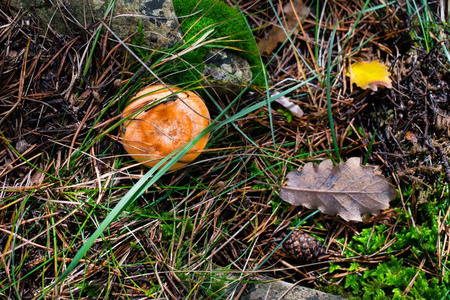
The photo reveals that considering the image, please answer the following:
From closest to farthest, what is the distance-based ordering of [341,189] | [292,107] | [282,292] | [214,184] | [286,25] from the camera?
1. [282,292]
2. [341,189]
3. [214,184]
4. [292,107]
5. [286,25]

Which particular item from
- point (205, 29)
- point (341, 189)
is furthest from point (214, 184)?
point (205, 29)

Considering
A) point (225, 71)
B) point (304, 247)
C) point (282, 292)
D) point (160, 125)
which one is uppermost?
point (225, 71)

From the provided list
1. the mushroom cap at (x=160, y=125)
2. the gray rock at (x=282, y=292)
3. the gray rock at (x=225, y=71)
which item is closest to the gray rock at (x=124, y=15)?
the gray rock at (x=225, y=71)

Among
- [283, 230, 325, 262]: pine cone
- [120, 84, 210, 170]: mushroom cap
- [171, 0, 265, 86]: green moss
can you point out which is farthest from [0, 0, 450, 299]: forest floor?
[171, 0, 265, 86]: green moss

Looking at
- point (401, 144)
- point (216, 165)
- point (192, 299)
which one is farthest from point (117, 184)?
point (401, 144)

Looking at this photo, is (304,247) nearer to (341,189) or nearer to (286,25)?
(341,189)

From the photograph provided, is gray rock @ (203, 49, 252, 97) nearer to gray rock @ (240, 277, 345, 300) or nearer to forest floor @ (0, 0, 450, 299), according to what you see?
forest floor @ (0, 0, 450, 299)

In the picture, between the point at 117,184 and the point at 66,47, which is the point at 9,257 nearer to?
the point at 117,184
